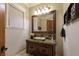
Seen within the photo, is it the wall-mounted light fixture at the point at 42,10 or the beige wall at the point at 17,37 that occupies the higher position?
the wall-mounted light fixture at the point at 42,10

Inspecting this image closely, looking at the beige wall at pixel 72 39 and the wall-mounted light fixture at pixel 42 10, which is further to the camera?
the wall-mounted light fixture at pixel 42 10

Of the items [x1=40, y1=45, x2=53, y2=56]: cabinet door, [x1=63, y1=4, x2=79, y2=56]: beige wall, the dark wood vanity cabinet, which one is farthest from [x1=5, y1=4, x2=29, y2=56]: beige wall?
[x1=63, y1=4, x2=79, y2=56]: beige wall

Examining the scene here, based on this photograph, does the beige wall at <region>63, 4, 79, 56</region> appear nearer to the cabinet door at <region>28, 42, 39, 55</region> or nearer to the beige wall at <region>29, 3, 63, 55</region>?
the beige wall at <region>29, 3, 63, 55</region>

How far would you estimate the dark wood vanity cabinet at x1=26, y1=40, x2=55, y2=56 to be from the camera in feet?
4.64

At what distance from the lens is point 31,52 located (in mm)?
1426

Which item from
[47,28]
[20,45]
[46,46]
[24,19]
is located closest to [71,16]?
[47,28]

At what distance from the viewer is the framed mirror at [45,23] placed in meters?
1.43

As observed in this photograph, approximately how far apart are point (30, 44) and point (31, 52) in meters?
0.11

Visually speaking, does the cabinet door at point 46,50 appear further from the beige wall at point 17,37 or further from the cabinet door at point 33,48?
the beige wall at point 17,37

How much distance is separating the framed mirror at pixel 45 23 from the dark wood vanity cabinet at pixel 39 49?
0.58 ft

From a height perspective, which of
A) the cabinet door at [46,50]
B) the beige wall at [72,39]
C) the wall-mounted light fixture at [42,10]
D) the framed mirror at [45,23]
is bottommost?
the cabinet door at [46,50]

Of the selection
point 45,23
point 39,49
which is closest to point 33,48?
point 39,49

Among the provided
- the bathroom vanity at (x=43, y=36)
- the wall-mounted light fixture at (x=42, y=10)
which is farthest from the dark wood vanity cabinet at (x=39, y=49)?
the wall-mounted light fixture at (x=42, y=10)

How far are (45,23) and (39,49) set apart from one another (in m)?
0.36
